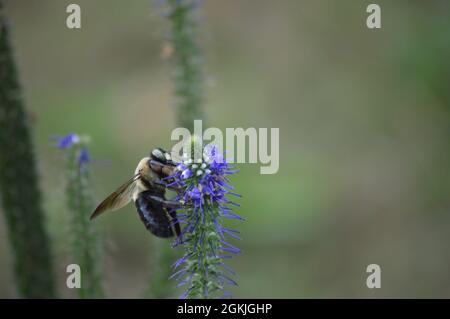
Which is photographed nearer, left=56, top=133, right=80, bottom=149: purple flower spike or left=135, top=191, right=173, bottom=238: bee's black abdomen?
left=135, top=191, right=173, bottom=238: bee's black abdomen

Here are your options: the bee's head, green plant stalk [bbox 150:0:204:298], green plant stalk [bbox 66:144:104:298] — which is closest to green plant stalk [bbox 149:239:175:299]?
green plant stalk [bbox 150:0:204:298]

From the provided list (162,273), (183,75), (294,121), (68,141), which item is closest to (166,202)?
(68,141)

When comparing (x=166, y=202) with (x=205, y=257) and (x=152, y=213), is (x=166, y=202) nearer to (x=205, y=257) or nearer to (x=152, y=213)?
(x=152, y=213)

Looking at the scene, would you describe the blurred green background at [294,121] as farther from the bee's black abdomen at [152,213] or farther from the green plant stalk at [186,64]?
the bee's black abdomen at [152,213]

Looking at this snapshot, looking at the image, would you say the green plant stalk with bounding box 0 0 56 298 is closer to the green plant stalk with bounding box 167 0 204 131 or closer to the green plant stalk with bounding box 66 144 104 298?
the green plant stalk with bounding box 66 144 104 298

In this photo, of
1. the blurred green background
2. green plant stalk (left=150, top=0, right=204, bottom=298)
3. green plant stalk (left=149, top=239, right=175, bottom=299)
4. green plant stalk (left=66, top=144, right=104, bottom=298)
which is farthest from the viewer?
the blurred green background
